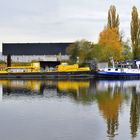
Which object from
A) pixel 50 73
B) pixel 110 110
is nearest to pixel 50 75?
pixel 50 73

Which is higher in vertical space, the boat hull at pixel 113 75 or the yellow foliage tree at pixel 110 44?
the yellow foliage tree at pixel 110 44

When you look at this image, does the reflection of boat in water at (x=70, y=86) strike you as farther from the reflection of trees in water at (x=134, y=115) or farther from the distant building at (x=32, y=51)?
the distant building at (x=32, y=51)

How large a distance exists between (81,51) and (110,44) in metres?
8.29

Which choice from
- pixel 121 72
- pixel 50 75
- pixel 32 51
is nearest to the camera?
pixel 121 72

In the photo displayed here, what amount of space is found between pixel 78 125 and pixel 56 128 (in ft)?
4.26

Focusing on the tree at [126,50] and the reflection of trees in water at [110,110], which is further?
the tree at [126,50]

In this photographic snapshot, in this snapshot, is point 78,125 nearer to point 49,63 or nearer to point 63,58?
point 49,63

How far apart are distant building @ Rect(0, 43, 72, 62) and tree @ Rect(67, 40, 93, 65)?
645 inches

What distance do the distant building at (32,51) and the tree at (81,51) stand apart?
16380 millimetres

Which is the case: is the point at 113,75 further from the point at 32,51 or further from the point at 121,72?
the point at 32,51

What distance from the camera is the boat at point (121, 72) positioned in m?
66.1

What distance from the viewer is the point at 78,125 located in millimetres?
21984

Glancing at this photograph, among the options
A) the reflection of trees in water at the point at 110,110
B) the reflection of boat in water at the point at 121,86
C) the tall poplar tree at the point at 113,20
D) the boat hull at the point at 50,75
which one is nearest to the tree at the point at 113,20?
the tall poplar tree at the point at 113,20

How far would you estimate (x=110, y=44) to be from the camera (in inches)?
2872
